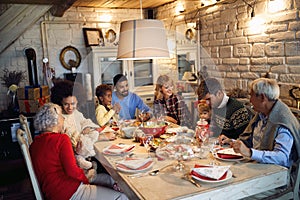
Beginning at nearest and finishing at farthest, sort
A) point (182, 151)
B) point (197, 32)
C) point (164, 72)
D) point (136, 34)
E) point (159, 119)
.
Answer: point (182, 151) → point (136, 34) → point (159, 119) → point (164, 72) → point (197, 32)

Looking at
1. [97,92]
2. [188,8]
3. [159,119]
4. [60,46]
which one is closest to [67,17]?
[60,46]

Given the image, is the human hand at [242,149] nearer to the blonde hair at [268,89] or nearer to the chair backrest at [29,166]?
the blonde hair at [268,89]

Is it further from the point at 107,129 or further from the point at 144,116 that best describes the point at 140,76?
the point at 107,129

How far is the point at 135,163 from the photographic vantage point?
62.6 inches

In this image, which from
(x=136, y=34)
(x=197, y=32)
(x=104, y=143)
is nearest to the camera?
(x=136, y=34)

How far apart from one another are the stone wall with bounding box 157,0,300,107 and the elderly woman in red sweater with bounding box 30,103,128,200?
6.59 feet

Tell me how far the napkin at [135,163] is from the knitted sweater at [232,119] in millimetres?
843

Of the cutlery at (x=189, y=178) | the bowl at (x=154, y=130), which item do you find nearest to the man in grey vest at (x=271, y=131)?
the cutlery at (x=189, y=178)

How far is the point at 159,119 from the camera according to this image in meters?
2.50

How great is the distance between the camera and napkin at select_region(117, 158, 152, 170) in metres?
1.54

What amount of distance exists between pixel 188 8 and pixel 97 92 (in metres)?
2.15

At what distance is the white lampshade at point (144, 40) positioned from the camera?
1.96m

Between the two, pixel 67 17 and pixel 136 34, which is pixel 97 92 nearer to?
pixel 136 34

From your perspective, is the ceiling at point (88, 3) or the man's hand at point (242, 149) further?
the ceiling at point (88, 3)
